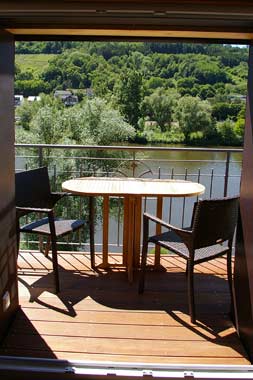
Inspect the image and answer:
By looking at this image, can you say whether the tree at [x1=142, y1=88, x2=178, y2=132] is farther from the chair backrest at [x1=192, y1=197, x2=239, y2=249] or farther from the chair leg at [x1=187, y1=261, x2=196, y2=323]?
the chair leg at [x1=187, y1=261, x2=196, y2=323]

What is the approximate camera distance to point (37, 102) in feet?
57.6

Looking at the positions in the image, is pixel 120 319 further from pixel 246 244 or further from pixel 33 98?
pixel 33 98

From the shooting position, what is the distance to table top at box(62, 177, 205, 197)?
3.54 meters

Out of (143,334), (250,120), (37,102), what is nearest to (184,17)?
(250,120)

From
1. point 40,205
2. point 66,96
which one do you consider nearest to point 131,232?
point 40,205

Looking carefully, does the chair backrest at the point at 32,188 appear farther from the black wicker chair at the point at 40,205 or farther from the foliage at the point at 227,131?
the foliage at the point at 227,131

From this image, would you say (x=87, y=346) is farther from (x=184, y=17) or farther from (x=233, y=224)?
(x=184, y=17)

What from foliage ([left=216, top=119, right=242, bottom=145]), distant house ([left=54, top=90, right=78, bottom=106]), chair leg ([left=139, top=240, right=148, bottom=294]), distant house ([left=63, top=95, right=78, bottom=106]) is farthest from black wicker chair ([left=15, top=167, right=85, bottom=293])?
distant house ([left=63, top=95, right=78, bottom=106])

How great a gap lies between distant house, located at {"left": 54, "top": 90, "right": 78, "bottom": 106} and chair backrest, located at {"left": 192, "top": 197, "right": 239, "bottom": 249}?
13.4m

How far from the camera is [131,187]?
12.3ft

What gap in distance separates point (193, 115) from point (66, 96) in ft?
16.9

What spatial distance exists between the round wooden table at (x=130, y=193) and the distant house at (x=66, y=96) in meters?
12.4

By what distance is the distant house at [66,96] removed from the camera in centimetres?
1597

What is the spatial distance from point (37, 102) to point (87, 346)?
Result: 15920 millimetres
